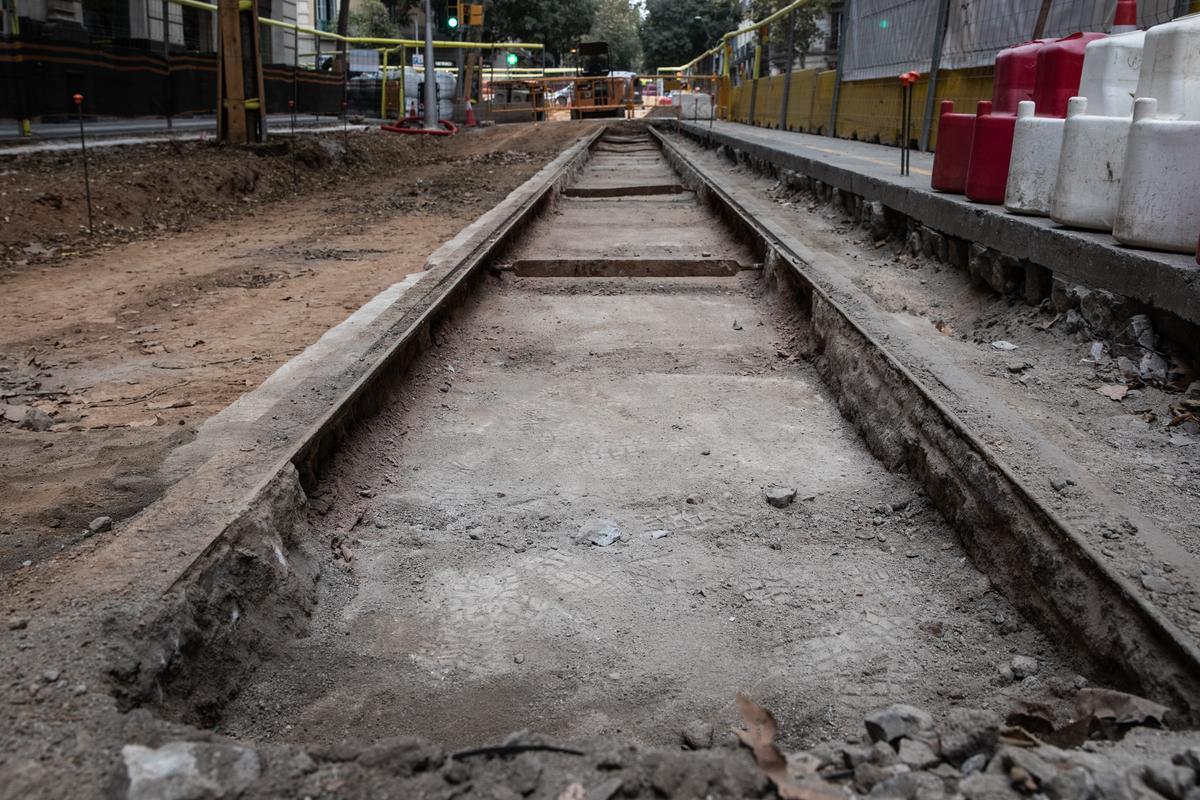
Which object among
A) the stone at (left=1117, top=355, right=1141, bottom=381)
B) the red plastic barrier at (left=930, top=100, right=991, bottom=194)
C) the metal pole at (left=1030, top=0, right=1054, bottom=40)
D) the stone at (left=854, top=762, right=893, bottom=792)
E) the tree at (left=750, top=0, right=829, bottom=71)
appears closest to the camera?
the stone at (left=854, top=762, right=893, bottom=792)

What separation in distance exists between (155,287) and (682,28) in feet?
262

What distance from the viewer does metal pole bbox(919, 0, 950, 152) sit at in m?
12.7

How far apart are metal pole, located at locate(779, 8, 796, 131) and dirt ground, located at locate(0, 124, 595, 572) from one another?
9.14m

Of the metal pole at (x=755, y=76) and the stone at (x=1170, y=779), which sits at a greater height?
the metal pole at (x=755, y=76)

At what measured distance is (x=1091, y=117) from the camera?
16.7 feet

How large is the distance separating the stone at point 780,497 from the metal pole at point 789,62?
20743 mm

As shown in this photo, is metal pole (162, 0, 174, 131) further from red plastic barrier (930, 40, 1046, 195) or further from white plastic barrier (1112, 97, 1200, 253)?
white plastic barrier (1112, 97, 1200, 253)

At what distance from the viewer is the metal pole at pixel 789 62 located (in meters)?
22.7

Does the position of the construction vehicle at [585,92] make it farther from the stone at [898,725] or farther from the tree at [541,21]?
the stone at [898,725]

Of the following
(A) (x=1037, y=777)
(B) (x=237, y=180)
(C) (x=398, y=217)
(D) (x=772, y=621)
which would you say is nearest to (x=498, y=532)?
(D) (x=772, y=621)

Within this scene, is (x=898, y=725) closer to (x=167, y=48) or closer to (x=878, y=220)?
(x=878, y=220)

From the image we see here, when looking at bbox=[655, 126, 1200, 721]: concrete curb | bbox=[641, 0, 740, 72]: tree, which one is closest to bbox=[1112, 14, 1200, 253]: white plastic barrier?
bbox=[655, 126, 1200, 721]: concrete curb

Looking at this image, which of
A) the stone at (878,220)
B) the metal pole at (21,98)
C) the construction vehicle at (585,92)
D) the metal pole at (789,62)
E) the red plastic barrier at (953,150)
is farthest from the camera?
the construction vehicle at (585,92)

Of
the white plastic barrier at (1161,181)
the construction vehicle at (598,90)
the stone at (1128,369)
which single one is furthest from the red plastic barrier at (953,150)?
the construction vehicle at (598,90)
